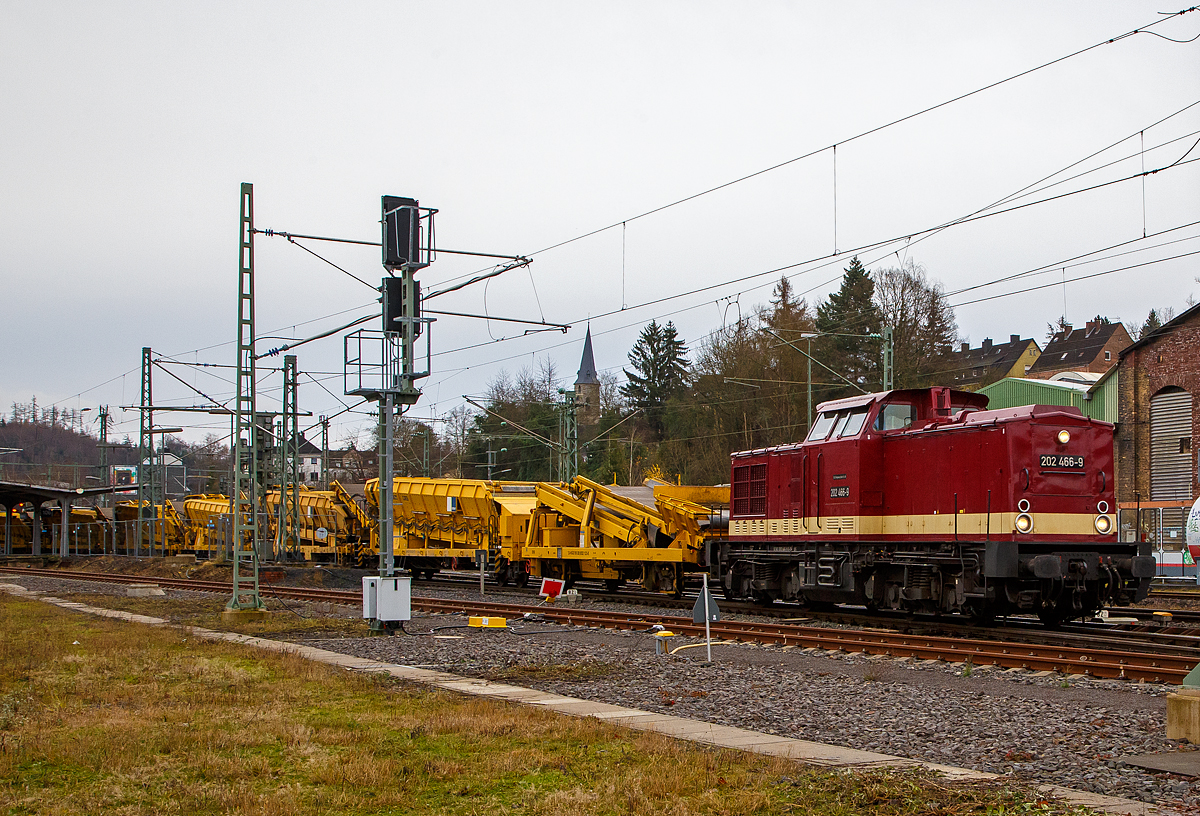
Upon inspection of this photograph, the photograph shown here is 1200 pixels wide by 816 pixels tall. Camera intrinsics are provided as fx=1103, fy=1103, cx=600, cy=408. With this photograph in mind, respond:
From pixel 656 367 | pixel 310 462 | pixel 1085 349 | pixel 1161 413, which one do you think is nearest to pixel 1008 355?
pixel 1085 349

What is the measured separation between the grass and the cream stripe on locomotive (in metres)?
8.79

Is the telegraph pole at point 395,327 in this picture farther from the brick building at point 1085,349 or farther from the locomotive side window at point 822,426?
the brick building at point 1085,349

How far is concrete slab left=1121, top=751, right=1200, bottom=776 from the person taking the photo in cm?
746

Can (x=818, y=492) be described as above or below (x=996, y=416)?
below

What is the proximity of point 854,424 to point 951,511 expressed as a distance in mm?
2720

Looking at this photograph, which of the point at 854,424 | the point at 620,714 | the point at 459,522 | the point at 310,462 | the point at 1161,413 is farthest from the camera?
the point at 310,462

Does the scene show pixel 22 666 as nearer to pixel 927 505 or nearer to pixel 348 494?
pixel 927 505

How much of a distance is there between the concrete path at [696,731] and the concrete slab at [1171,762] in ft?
2.98

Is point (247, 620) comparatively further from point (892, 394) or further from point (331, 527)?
point (331, 527)

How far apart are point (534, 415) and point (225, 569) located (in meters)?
31.4

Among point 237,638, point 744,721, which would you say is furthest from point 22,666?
point 744,721

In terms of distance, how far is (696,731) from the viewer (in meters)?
9.34

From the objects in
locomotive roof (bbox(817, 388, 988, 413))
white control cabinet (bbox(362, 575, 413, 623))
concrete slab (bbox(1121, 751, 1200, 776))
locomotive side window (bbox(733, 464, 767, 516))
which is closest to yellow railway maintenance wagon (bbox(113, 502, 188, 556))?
A: locomotive side window (bbox(733, 464, 767, 516))

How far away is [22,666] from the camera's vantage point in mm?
13828
